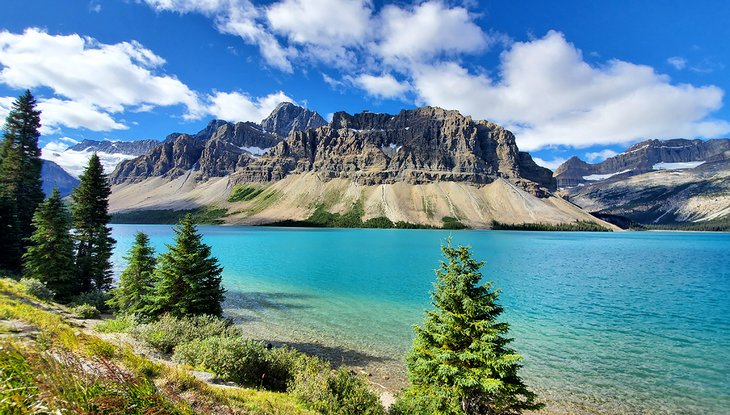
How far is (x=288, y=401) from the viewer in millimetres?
11977

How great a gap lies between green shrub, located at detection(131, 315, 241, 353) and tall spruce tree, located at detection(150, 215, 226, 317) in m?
3.41

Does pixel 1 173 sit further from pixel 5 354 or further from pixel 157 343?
pixel 5 354

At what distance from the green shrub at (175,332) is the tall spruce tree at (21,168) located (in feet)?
133

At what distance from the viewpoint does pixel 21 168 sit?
1983 inches

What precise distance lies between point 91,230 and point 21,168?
817 inches

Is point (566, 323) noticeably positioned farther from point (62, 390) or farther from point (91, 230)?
point (91, 230)

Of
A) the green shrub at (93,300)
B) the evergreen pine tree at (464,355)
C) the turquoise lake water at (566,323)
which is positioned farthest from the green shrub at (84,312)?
the evergreen pine tree at (464,355)

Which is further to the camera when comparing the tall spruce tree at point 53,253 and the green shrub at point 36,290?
the tall spruce tree at point 53,253

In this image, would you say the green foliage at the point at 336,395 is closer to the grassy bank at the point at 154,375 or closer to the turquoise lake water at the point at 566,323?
the grassy bank at the point at 154,375

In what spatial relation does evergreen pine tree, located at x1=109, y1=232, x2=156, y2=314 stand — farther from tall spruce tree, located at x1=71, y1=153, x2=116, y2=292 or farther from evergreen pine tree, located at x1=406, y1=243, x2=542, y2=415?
evergreen pine tree, located at x1=406, y1=243, x2=542, y2=415

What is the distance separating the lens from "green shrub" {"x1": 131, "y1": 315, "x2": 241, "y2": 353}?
1947cm

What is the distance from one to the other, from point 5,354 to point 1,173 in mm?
65656

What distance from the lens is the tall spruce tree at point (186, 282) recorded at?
2633 cm

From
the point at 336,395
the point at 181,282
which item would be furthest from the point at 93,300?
the point at 336,395
